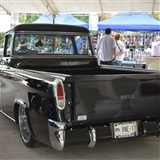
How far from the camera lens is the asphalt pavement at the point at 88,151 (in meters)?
3.70

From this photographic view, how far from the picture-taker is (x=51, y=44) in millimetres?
5418

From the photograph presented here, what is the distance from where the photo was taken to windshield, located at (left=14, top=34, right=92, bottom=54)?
5066 mm

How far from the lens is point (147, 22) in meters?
11.8

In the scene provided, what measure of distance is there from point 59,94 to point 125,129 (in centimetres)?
96

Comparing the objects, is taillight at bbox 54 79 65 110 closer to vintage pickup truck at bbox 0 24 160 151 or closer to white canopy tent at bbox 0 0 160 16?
vintage pickup truck at bbox 0 24 160 151

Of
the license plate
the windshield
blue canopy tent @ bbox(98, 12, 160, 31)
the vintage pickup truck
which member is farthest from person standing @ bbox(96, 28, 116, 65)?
the license plate

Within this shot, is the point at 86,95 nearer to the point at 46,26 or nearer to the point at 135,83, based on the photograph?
the point at 135,83

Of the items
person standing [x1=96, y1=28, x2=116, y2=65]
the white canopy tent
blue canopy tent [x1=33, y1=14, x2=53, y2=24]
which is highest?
the white canopy tent

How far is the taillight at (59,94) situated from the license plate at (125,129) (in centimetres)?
74

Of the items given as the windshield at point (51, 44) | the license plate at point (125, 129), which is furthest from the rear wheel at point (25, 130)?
the windshield at point (51, 44)

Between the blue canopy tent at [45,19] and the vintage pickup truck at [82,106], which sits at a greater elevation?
the blue canopy tent at [45,19]

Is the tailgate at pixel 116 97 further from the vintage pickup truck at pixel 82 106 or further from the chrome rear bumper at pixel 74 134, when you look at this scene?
the chrome rear bumper at pixel 74 134

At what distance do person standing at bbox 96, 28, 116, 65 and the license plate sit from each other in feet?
16.5

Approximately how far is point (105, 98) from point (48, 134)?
780 mm
